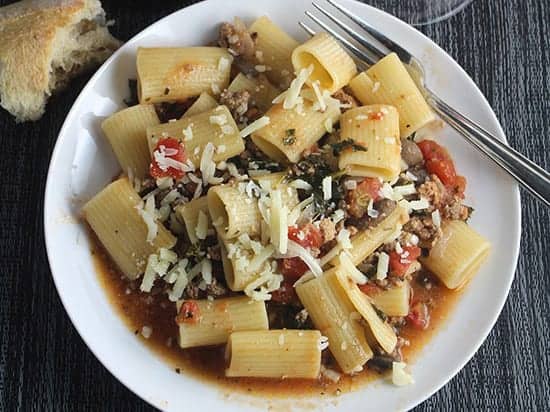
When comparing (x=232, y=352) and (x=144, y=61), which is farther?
(x=144, y=61)

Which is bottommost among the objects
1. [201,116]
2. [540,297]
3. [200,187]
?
[540,297]

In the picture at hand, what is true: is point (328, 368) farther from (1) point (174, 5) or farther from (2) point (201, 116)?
(1) point (174, 5)

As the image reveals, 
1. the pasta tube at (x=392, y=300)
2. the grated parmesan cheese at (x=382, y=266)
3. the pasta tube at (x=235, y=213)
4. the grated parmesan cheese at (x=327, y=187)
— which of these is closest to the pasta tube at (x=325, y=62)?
the grated parmesan cheese at (x=327, y=187)

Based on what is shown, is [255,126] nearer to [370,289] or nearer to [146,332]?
[370,289]

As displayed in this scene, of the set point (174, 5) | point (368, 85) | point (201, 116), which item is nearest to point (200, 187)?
point (201, 116)

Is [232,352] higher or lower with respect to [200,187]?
lower

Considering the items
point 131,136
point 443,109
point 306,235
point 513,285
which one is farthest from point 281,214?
point 513,285

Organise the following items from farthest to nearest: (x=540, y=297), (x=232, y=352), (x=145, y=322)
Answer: (x=540, y=297)
(x=145, y=322)
(x=232, y=352)

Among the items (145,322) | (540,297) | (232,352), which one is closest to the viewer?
(232,352)
